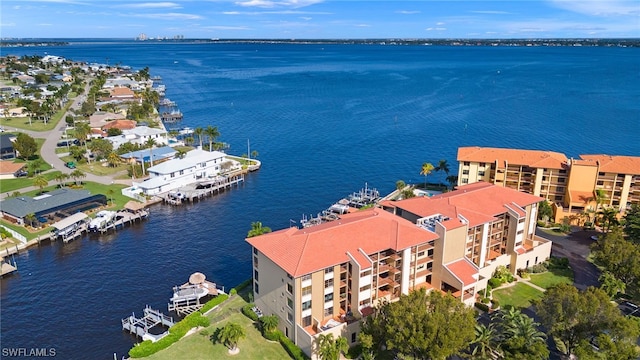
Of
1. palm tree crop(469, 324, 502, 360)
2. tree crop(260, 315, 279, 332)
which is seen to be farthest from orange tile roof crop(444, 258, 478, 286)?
tree crop(260, 315, 279, 332)

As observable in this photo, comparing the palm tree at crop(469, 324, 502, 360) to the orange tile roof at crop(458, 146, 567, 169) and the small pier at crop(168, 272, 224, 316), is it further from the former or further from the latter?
the orange tile roof at crop(458, 146, 567, 169)

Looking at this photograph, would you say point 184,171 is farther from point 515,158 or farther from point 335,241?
point 515,158

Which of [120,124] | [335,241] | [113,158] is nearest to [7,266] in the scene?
[113,158]

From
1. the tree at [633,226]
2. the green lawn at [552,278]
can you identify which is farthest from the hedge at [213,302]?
the tree at [633,226]

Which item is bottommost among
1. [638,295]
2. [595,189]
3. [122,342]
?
[122,342]

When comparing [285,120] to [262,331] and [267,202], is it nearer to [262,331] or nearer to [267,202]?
[267,202]

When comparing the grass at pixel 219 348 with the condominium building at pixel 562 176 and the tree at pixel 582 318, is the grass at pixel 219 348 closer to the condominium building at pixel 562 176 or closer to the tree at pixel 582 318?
the tree at pixel 582 318

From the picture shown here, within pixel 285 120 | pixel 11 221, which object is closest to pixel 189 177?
pixel 11 221
